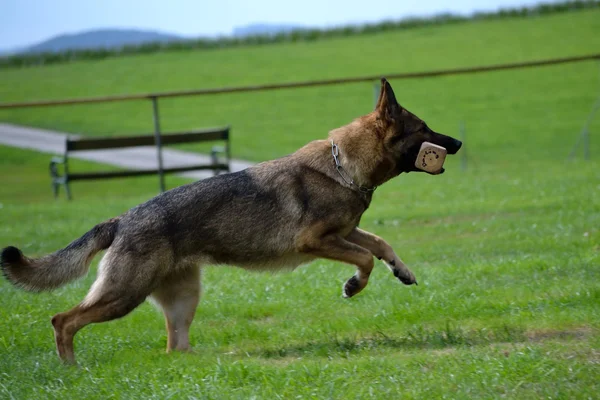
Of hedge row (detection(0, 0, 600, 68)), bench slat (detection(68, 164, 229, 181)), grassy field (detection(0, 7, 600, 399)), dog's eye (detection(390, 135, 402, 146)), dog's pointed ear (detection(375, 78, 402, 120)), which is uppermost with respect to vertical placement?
dog's pointed ear (detection(375, 78, 402, 120))

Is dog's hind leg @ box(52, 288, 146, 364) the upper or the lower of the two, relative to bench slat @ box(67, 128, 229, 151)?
upper

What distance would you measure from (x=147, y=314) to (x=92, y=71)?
42.0 m

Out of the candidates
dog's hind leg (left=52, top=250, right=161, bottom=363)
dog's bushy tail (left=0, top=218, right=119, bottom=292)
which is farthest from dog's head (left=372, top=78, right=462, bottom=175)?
dog's bushy tail (left=0, top=218, right=119, bottom=292)

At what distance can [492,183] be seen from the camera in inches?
590

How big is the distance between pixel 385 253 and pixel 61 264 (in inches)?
98.9

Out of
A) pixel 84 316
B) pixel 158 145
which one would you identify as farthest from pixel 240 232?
pixel 158 145

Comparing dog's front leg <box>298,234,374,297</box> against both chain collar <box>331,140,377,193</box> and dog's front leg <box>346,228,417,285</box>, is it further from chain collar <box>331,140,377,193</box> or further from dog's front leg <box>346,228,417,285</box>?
chain collar <box>331,140,377,193</box>

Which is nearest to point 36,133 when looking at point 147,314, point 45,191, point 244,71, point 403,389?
point 45,191

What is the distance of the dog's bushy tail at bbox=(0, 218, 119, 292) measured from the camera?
20.4 feet

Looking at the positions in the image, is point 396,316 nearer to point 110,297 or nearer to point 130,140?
point 110,297

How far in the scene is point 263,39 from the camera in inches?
2189

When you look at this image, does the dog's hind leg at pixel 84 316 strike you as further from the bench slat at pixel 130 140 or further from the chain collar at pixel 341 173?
the bench slat at pixel 130 140

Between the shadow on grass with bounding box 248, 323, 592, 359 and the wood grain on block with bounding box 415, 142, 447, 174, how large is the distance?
1.24m

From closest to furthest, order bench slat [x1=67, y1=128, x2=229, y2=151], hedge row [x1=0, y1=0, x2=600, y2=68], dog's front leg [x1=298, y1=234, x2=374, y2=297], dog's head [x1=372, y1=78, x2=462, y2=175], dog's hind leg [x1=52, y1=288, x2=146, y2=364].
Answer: dog's hind leg [x1=52, y1=288, x2=146, y2=364]
dog's front leg [x1=298, y1=234, x2=374, y2=297]
dog's head [x1=372, y1=78, x2=462, y2=175]
bench slat [x1=67, y1=128, x2=229, y2=151]
hedge row [x1=0, y1=0, x2=600, y2=68]
